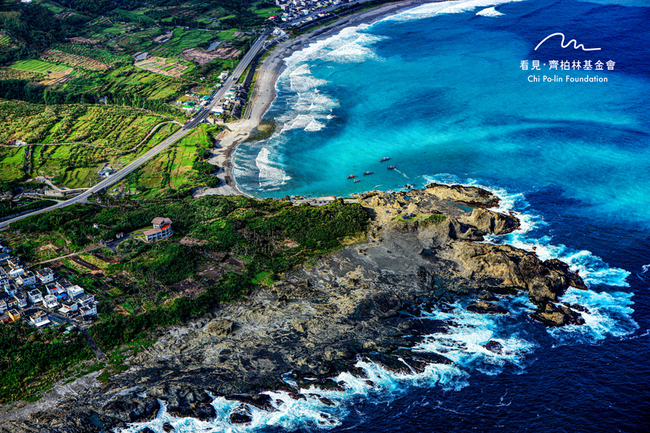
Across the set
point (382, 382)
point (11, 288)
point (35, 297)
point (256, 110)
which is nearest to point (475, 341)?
point (382, 382)

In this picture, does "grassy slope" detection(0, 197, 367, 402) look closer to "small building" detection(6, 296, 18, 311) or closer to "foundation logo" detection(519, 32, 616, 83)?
"small building" detection(6, 296, 18, 311)

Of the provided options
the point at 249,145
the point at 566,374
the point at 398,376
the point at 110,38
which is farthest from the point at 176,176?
the point at 110,38

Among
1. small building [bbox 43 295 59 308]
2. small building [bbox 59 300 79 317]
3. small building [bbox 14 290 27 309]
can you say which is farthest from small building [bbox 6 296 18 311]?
small building [bbox 59 300 79 317]

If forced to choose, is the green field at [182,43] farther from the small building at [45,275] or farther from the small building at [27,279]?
the small building at [27,279]

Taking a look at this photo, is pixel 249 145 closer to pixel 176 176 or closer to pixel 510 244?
pixel 176 176

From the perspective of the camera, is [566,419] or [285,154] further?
[285,154]

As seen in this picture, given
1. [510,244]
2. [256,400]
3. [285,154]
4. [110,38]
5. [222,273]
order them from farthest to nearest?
[110,38] < [285,154] < [510,244] < [222,273] < [256,400]

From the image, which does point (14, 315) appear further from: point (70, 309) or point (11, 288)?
point (70, 309)
